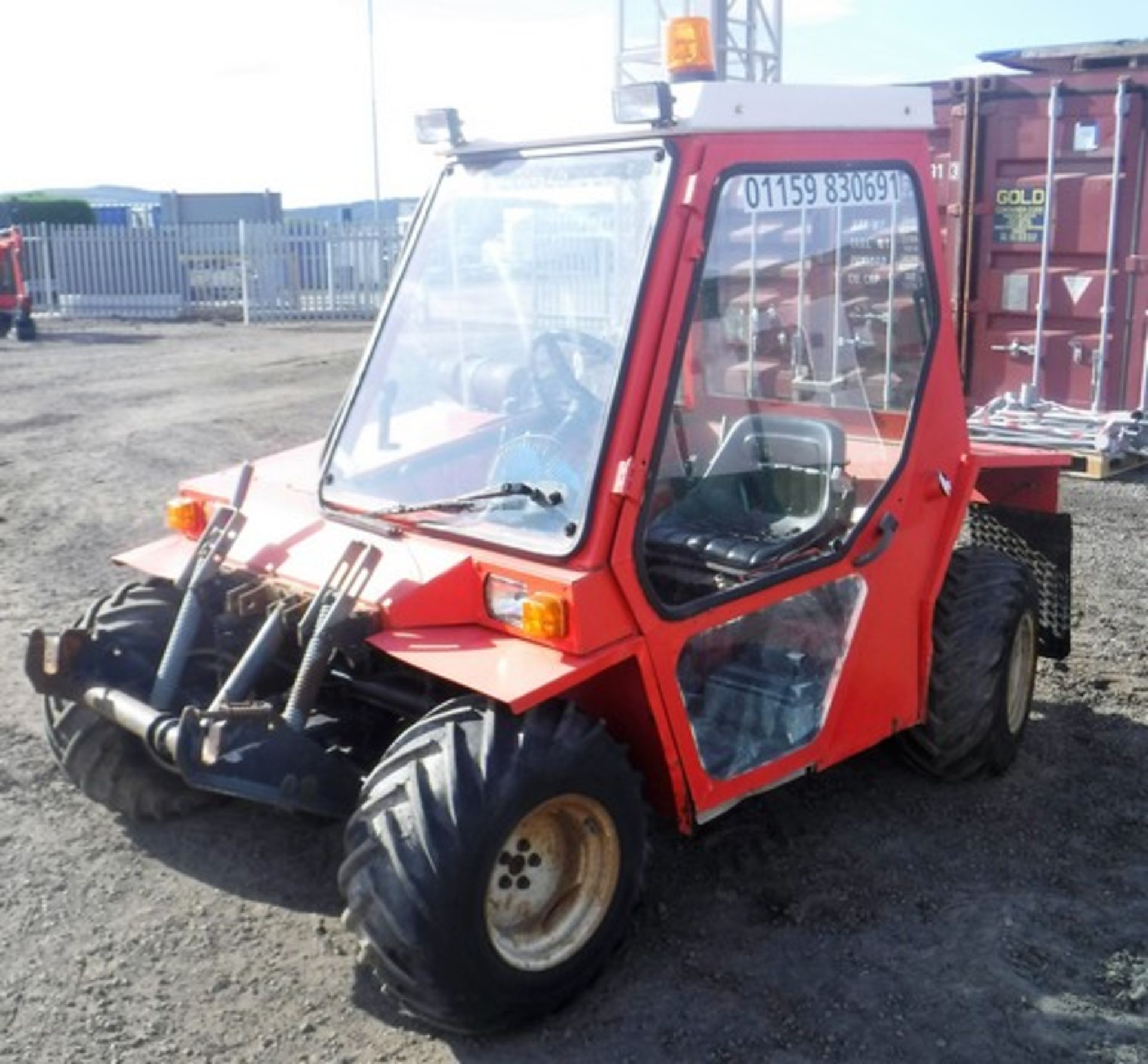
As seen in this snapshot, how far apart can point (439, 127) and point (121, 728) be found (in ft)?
6.34

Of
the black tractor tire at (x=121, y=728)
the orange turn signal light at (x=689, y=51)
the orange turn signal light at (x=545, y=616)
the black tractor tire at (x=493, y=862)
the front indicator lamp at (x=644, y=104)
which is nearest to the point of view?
the black tractor tire at (x=493, y=862)

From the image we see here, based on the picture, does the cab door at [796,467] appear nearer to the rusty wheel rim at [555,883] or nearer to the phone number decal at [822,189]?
the phone number decal at [822,189]

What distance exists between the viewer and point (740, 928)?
12.6 feet

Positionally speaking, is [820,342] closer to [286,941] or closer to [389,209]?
[286,941]

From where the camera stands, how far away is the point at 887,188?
4121 millimetres

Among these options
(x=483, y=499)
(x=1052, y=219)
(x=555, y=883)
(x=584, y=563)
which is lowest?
(x=555, y=883)

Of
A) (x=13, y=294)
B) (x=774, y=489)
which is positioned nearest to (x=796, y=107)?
(x=774, y=489)

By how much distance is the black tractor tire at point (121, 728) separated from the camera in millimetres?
4062

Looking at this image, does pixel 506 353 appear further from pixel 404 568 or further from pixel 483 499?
pixel 404 568

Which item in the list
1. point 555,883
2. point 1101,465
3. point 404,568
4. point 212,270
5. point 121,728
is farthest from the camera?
point 212,270

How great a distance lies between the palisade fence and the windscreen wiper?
19716 millimetres

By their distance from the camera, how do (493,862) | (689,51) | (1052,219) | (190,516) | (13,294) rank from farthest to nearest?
(13,294) → (1052,219) → (190,516) → (689,51) → (493,862)

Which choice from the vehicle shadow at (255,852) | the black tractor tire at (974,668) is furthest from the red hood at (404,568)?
the black tractor tire at (974,668)

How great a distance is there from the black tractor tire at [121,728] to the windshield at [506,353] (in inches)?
26.1
